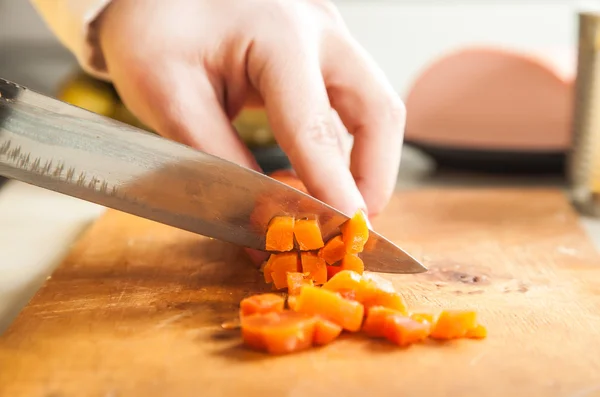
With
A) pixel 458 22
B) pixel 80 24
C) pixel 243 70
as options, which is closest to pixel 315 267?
pixel 243 70

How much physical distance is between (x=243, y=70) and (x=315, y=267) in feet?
1.48

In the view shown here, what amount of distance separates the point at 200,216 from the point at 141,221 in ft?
1.64

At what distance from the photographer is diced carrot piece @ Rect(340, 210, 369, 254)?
1.36 meters

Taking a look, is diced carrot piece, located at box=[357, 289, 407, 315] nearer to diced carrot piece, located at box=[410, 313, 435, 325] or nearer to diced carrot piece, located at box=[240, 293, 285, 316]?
diced carrot piece, located at box=[410, 313, 435, 325]

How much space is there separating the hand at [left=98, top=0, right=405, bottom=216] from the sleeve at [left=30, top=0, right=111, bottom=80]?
2.0 inches

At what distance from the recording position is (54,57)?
3.07m

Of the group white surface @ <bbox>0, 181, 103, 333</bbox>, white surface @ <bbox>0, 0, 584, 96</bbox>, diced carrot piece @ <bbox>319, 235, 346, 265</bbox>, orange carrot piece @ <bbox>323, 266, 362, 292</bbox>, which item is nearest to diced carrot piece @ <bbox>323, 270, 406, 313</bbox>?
orange carrot piece @ <bbox>323, 266, 362, 292</bbox>

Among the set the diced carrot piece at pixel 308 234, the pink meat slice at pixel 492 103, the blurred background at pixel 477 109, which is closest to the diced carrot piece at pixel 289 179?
the diced carrot piece at pixel 308 234

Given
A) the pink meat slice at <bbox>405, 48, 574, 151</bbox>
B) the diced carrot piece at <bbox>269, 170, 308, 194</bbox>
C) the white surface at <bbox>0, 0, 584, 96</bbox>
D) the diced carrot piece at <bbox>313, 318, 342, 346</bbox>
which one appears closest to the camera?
the diced carrot piece at <bbox>313, 318, 342, 346</bbox>

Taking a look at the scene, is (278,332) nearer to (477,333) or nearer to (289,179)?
(477,333)

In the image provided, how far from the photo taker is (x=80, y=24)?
1.60 m

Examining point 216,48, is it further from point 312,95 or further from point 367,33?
point 367,33

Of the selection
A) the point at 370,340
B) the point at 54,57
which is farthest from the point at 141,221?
the point at 54,57

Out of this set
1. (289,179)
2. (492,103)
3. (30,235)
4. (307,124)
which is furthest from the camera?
(492,103)
